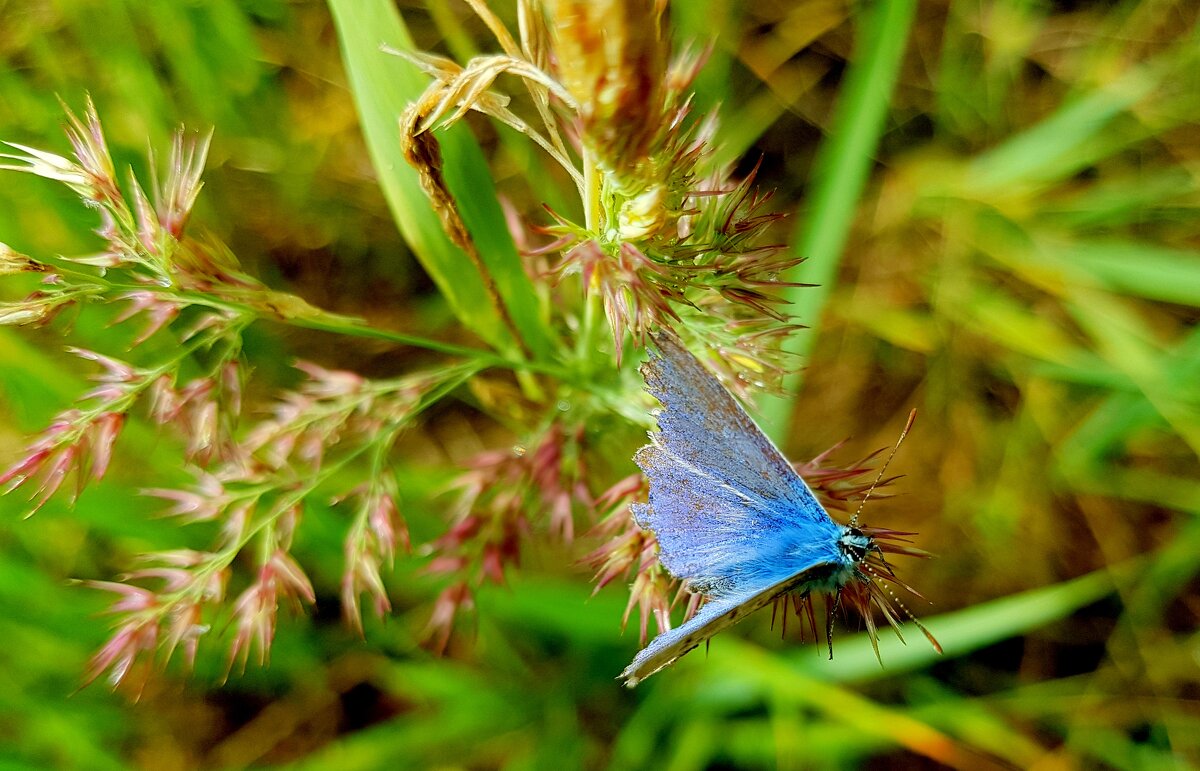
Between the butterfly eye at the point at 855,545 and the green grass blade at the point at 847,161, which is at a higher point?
the green grass blade at the point at 847,161

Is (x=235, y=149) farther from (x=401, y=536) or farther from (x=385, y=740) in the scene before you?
(x=385, y=740)

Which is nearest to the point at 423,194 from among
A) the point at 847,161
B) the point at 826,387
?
the point at 847,161

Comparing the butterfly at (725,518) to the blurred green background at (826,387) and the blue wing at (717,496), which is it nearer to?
the blue wing at (717,496)

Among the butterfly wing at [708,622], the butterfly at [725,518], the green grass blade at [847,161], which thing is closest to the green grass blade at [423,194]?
the butterfly at [725,518]

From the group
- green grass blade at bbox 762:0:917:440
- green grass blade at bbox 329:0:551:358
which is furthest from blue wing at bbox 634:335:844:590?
green grass blade at bbox 762:0:917:440

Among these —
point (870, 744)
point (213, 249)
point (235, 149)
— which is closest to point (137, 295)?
point (213, 249)
